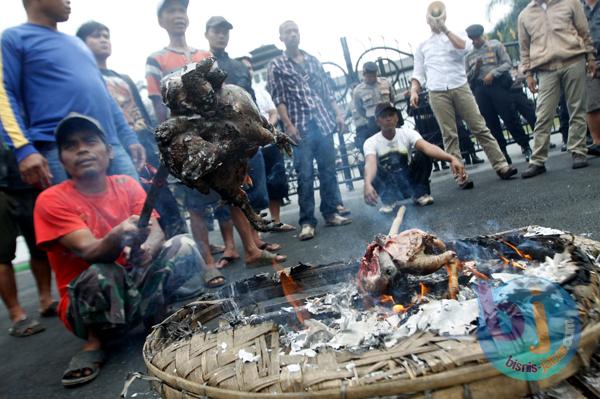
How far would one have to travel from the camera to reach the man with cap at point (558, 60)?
5199 millimetres

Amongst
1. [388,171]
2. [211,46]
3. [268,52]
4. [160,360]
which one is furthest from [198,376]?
[268,52]

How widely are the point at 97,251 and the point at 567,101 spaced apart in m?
5.58

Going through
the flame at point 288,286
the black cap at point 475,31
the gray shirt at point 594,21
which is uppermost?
the black cap at point 475,31

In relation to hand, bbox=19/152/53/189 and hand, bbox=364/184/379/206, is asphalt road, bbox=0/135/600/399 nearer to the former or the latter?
hand, bbox=364/184/379/206

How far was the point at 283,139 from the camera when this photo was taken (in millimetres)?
1724

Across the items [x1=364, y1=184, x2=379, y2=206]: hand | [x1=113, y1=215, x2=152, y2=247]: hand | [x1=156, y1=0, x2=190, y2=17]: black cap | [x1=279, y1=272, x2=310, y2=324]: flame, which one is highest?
[x1=156, y1=0, x2=190, y2=17]: black cap

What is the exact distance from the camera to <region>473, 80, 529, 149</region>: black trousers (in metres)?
7.16

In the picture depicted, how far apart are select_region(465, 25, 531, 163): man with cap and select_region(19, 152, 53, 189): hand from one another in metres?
6.61

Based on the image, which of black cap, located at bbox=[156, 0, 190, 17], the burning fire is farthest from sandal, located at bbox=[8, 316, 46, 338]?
the burning fire

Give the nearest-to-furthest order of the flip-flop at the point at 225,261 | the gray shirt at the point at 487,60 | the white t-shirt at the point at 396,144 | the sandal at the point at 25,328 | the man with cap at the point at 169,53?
the sandal at the point at 25,328 → the man with cap at the point at 169,53 → the flip-flop at the point at 225,261 → the white t-shirt at the point at 396,144 → the gray shirt at the point at 487,60

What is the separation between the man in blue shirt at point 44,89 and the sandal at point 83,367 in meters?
1.24

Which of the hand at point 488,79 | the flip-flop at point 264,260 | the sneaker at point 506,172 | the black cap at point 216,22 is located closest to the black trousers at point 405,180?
the sneaker at point 506,172

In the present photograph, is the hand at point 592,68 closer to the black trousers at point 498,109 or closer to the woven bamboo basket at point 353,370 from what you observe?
the black trousers at point 498,109

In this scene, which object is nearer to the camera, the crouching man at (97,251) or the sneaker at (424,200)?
the crouching man at (97,251)
